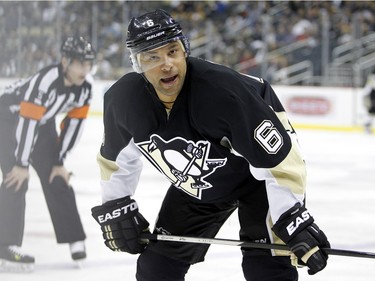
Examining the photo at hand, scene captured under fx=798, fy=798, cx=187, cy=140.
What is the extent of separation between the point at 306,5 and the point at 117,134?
994cm

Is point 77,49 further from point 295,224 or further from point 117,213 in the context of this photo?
point 295,224

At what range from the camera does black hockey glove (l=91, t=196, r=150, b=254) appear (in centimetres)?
224

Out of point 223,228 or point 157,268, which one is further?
point 223,228

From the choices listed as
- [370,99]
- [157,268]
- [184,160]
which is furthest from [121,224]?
[370,99]

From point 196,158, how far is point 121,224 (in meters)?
0.32

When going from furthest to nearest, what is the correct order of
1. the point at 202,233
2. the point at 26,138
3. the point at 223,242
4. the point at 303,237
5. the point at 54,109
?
1. the point at 54,109
2. the point at 26,138
3. the point at 202,233
4. the point at 223,242
5. the point at 303,237

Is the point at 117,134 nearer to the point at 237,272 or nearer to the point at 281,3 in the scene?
the point at 237,272

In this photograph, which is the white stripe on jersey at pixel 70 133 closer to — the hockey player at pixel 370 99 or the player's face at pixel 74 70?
the player's face at pixel 74 70

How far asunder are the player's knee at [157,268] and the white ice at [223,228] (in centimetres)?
96

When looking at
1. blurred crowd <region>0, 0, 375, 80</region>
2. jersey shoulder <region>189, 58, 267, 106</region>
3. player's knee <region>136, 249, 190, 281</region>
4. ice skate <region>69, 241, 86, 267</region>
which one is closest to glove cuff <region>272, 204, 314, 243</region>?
jersey shoulder <region>189, 58, 267, 106</region>

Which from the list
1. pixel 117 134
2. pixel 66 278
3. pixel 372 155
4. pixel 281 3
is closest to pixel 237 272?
pixel 66 278

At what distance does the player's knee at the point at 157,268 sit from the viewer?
218 cm

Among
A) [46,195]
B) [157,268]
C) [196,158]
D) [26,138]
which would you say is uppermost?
[196,158]

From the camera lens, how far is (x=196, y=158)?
208cm
